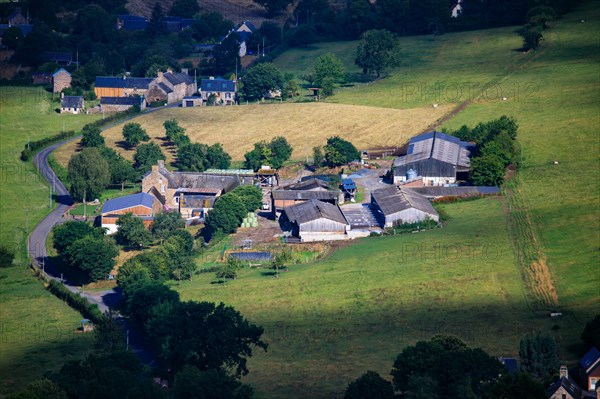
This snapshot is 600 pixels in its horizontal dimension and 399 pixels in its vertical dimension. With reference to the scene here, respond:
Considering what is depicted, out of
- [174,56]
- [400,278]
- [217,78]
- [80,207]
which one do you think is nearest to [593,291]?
[400,278]

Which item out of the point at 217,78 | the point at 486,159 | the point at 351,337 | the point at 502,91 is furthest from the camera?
the point at 217,78

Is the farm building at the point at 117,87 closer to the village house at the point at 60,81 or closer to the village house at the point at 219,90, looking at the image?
the village house at the point at 60,81

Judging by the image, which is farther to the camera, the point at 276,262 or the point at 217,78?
the point at 217,78

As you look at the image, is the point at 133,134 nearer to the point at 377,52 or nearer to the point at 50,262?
the point at 50,262

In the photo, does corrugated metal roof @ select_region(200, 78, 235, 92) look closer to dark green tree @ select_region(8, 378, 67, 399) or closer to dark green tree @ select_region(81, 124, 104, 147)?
dark green tree @ select_region(81, 124, 104, 147)

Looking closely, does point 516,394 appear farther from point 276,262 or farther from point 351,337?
point 276,262

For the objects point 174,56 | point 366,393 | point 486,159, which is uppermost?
point 174,56

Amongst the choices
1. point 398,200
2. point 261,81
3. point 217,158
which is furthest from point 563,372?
point 261,81

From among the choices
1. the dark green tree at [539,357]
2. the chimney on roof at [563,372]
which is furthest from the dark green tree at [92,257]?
the chimney on roof at [563,372]
